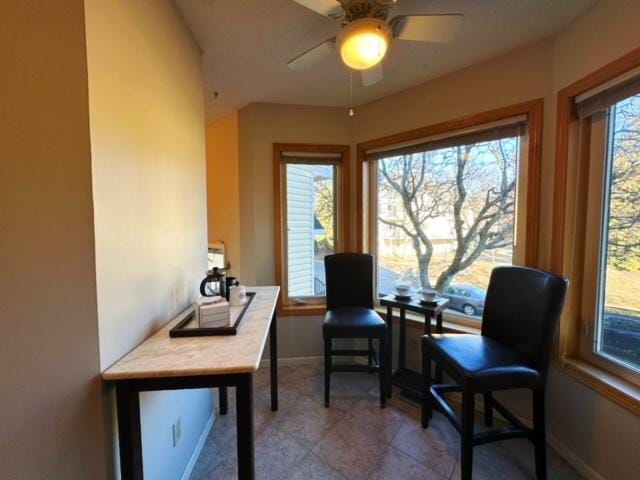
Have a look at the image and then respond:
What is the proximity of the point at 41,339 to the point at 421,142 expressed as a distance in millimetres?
2493

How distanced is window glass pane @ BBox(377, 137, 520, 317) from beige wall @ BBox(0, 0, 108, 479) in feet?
7.46

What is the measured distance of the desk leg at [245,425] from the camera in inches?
40.4

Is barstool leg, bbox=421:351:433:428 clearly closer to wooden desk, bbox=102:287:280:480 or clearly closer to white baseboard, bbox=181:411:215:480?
wooden desk, bbox=102:287:280:480

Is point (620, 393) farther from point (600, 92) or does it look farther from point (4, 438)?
point (4, 438)

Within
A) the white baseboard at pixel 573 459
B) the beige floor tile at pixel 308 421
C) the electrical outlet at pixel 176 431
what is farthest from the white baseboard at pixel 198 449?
the white baseboard at pixel 573 459

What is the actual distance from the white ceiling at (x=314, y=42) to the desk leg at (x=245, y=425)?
172 centimetres

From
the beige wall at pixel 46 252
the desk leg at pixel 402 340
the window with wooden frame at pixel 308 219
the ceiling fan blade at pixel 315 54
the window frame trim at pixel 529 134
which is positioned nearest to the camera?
the beige wall at pixel 46 252

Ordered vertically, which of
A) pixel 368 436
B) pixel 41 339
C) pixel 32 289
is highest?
pixel 32 289

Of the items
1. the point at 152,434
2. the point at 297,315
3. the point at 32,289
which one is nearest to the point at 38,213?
the point at 32,289

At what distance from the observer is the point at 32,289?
2.65 ft

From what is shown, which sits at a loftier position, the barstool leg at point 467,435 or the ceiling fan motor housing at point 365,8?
the ceiling fan motor housing at point 365,8

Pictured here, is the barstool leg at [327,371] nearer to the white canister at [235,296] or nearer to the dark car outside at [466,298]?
the white canister at [235,296]

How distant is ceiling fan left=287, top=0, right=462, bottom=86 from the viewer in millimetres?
1219

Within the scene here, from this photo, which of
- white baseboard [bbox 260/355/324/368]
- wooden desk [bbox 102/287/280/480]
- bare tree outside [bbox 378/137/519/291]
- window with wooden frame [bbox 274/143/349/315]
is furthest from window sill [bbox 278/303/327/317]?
wooden desk [bbox 102/287/280/480]
